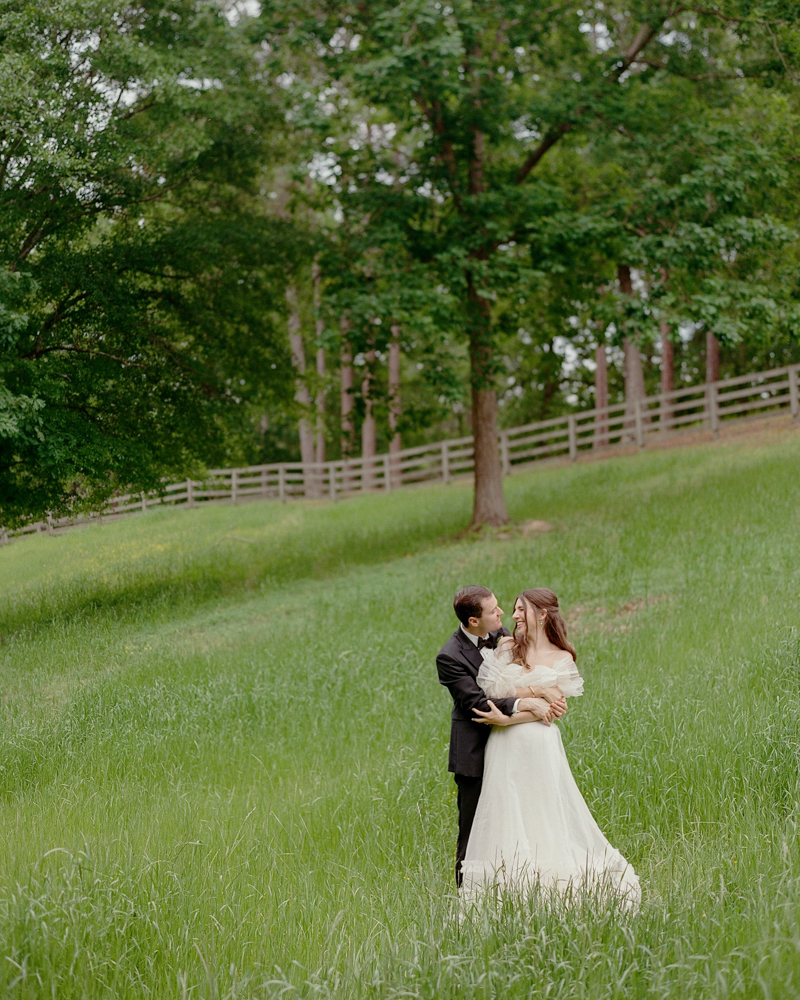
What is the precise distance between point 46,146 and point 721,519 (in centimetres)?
1089

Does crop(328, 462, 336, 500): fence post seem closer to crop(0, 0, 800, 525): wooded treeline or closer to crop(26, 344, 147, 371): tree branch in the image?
crop(0, 0, 800, 525): wooded treeline

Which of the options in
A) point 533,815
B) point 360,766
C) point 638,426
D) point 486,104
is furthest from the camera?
point 638,426

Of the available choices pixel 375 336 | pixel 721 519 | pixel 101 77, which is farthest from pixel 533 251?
pixel 101 77

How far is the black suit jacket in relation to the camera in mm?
4742

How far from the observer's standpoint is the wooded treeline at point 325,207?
12.6 meters

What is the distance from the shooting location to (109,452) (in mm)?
12977

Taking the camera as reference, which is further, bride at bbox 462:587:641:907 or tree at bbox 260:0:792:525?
tree at bbox 260:0:792:525

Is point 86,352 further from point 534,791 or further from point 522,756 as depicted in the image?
point 534,791

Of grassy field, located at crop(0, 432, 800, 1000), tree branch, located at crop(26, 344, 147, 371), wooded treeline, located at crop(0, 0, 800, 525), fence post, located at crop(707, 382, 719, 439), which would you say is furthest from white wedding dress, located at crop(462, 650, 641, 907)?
fence post, located at crop(707, 382, 719, 439)

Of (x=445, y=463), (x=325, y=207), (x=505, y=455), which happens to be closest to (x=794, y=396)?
(x=505, y=455)

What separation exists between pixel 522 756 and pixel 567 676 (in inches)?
17.4

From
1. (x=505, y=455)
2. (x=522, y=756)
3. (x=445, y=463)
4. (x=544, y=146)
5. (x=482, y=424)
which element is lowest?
(x=522, y=756)

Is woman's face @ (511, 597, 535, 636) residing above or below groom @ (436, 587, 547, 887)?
above

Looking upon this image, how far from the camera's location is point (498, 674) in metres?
4.72
